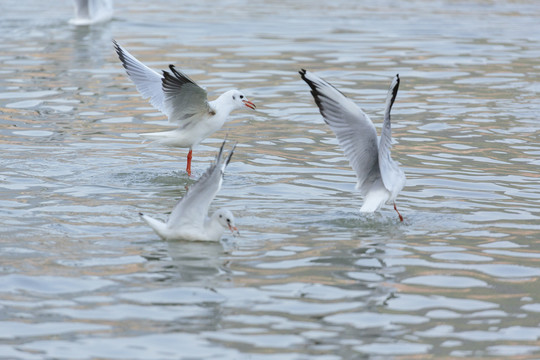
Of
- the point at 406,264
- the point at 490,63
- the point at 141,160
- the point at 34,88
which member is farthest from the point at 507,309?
the point at 490,63

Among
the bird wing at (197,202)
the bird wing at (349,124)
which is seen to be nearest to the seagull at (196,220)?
the bird wing at (197,202)

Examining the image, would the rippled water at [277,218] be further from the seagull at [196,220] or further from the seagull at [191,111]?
the seagull at [191,111]

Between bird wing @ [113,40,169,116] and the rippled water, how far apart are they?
0.76 metres

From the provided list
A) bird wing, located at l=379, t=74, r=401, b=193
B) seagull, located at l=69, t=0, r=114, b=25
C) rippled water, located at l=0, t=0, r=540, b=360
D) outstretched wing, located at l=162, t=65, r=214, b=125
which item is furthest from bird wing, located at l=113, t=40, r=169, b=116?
seagull, located at l=69, t=0, r=114, b=25

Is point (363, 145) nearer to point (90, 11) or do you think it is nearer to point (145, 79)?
point (145, 79)

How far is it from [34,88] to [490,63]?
885cm

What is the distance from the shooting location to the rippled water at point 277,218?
269 inches

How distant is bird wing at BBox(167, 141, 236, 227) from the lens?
8578 mm

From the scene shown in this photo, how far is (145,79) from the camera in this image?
13203 millimetres

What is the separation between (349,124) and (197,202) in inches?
76.7

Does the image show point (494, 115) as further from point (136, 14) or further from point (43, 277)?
point (136, 14)

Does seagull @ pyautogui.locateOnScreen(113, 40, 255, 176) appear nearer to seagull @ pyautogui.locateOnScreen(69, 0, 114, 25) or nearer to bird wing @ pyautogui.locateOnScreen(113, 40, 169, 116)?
bird wing @ pyautogui.locateOnScreen(113, 40, 169, 116)

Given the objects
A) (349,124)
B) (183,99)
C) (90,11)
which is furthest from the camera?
(90,11)

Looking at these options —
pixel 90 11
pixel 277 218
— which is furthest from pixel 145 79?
pixel 90 11
